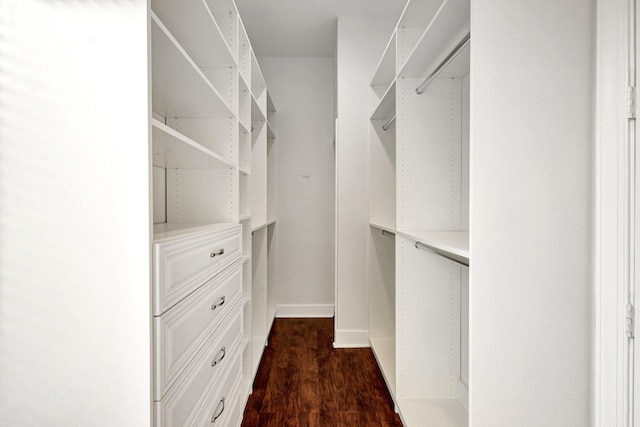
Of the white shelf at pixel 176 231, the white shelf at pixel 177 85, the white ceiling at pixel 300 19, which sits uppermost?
the white ceiling at pixel 300 19

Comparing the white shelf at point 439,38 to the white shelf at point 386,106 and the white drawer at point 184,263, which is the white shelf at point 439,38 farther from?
the white drawer at point 184,263

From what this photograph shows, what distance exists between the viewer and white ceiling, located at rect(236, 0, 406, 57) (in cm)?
294

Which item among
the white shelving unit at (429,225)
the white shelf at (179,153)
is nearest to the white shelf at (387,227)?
the white shelving unit at (429,225)

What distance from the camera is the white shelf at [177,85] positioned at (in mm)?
1061

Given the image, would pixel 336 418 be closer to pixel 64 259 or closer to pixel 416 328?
pixel 416 328

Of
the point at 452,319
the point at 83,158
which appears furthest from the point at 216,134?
the point at 452,319

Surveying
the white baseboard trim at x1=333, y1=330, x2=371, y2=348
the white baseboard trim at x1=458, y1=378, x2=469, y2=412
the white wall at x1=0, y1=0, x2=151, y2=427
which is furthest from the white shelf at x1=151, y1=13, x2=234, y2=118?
the white baseboard trim at x1=333, y1=330, x2=371, y2=348

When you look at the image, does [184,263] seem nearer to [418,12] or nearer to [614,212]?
[614,212]

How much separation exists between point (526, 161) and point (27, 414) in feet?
4.86

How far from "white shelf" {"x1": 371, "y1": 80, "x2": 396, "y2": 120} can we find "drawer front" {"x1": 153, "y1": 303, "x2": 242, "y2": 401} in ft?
4.99

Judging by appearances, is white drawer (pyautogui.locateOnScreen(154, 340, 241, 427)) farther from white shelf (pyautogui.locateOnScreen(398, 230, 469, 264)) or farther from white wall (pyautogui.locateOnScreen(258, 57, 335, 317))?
white wall (pyautogui.locateOnScreen(258, 57, 335, 317))

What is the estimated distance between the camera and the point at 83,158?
868mm

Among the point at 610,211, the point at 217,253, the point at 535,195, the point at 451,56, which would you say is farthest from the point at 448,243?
the point at 217,253

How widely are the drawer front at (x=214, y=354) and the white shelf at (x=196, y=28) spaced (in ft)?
3.77
